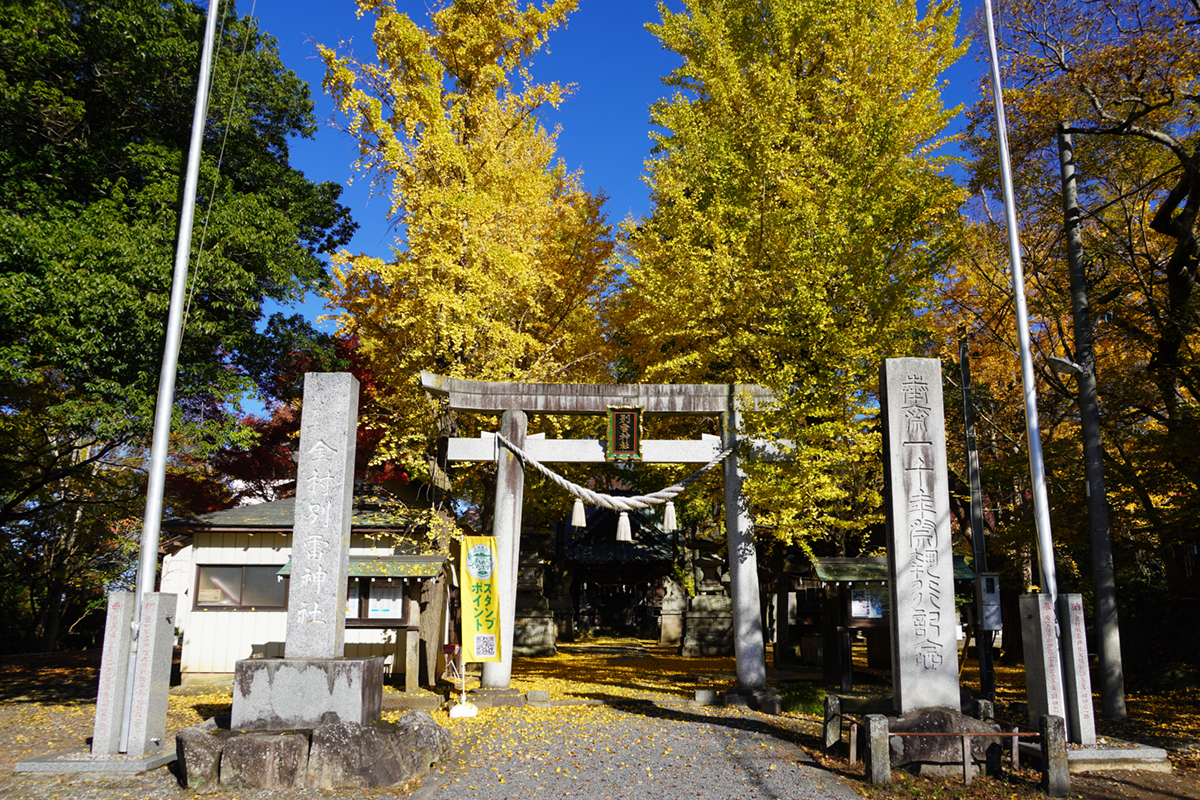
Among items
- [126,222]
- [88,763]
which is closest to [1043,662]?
[88,763]

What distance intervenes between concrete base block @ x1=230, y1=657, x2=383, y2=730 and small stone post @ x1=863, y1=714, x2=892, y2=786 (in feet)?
18.7

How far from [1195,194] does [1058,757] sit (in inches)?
370

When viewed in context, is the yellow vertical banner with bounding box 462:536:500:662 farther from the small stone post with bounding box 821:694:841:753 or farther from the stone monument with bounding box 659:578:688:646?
Result: the stone monument with bounding box 659:578:688:646

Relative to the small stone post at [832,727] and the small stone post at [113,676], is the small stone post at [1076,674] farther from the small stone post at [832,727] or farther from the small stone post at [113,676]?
the small stone post at [113,676]

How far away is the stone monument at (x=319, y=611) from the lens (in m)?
8.13

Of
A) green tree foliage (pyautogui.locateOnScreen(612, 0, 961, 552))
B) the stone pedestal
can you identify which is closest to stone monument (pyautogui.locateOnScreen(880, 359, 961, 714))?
green tree foliage (pyautogui.locateOnScreen(612, 0, 961, 552))

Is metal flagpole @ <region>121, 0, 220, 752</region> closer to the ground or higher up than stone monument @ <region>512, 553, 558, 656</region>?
higher up

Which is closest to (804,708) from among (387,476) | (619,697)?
(619,697)

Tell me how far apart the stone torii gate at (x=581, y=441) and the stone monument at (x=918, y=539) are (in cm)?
378

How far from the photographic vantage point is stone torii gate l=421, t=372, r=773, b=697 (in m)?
12.8

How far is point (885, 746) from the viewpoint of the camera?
775 cm

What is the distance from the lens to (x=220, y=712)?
1223 cm

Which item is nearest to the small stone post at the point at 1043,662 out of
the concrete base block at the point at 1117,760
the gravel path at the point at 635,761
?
the concrete base block at the point at 1117,760

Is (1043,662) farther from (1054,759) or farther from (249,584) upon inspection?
(249,584)
